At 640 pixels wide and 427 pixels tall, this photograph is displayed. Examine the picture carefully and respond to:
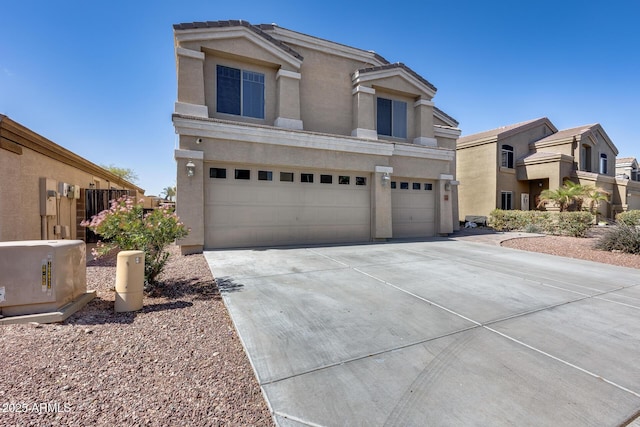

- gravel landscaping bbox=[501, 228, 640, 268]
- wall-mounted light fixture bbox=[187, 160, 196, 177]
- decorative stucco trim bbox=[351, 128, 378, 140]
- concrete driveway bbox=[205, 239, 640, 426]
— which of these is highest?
decorative stucco trim bbox=[351, 128, 378, 140]

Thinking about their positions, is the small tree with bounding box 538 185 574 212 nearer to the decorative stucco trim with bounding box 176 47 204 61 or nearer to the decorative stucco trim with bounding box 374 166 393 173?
the decorative stucco trim with bounding box 374 166 393 173

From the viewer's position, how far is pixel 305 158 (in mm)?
10727

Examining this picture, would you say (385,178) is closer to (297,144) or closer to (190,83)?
(297,144)

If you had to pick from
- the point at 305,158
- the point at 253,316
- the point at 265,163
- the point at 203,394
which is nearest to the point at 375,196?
the point at 305,158

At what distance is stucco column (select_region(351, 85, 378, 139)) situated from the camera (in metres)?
12.4

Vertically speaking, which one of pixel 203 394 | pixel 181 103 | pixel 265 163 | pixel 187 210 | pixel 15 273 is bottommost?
pixel 203 394

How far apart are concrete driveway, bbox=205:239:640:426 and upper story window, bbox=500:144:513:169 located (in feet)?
52.3

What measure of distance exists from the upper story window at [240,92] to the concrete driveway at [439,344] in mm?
6446

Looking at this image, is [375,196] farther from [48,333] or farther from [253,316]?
[48,333]

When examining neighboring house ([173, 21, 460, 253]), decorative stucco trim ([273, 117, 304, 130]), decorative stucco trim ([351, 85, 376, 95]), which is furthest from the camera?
decorative stucco trim ([351, 85, 376, 95])

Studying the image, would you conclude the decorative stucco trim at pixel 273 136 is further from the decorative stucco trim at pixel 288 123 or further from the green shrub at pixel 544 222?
the green shrub at pixel 544 222

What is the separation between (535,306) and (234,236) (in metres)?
8.22

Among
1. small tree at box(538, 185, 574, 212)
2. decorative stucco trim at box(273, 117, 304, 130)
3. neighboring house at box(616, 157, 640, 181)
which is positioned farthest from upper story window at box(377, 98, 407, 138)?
neighboring house at box(616, 157, 640, 181)

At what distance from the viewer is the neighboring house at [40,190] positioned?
709cm
